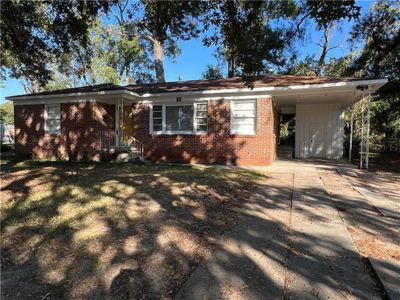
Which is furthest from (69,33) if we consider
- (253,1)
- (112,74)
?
(112,74)

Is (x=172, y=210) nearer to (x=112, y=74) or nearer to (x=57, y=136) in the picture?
(x=57, y=136)

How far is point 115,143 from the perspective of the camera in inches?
576

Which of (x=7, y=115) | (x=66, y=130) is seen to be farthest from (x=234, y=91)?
(x=7, y=115)

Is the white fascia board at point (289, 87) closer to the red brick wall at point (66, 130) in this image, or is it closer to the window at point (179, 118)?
the window at point (179, 118)

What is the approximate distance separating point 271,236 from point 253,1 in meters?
4.77

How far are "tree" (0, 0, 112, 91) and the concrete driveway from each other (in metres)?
5.87

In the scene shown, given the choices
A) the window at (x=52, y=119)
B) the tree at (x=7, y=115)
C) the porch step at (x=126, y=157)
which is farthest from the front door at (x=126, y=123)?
the tree at (x=7, y=115)

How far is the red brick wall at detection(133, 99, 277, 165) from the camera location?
40.9 ft

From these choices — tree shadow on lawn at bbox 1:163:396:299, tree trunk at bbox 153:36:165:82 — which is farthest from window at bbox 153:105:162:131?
tree trunk at bbox 153:36:165:82

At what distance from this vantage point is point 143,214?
5.11m

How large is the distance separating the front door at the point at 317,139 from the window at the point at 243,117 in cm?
540

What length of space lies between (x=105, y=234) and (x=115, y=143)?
1081 cm

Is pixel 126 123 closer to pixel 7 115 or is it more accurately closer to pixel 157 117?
pixel 157 117

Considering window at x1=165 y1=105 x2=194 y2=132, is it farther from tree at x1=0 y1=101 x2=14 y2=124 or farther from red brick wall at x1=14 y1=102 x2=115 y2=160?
tree at x1=0 y1=101 x2=14 y2=124
